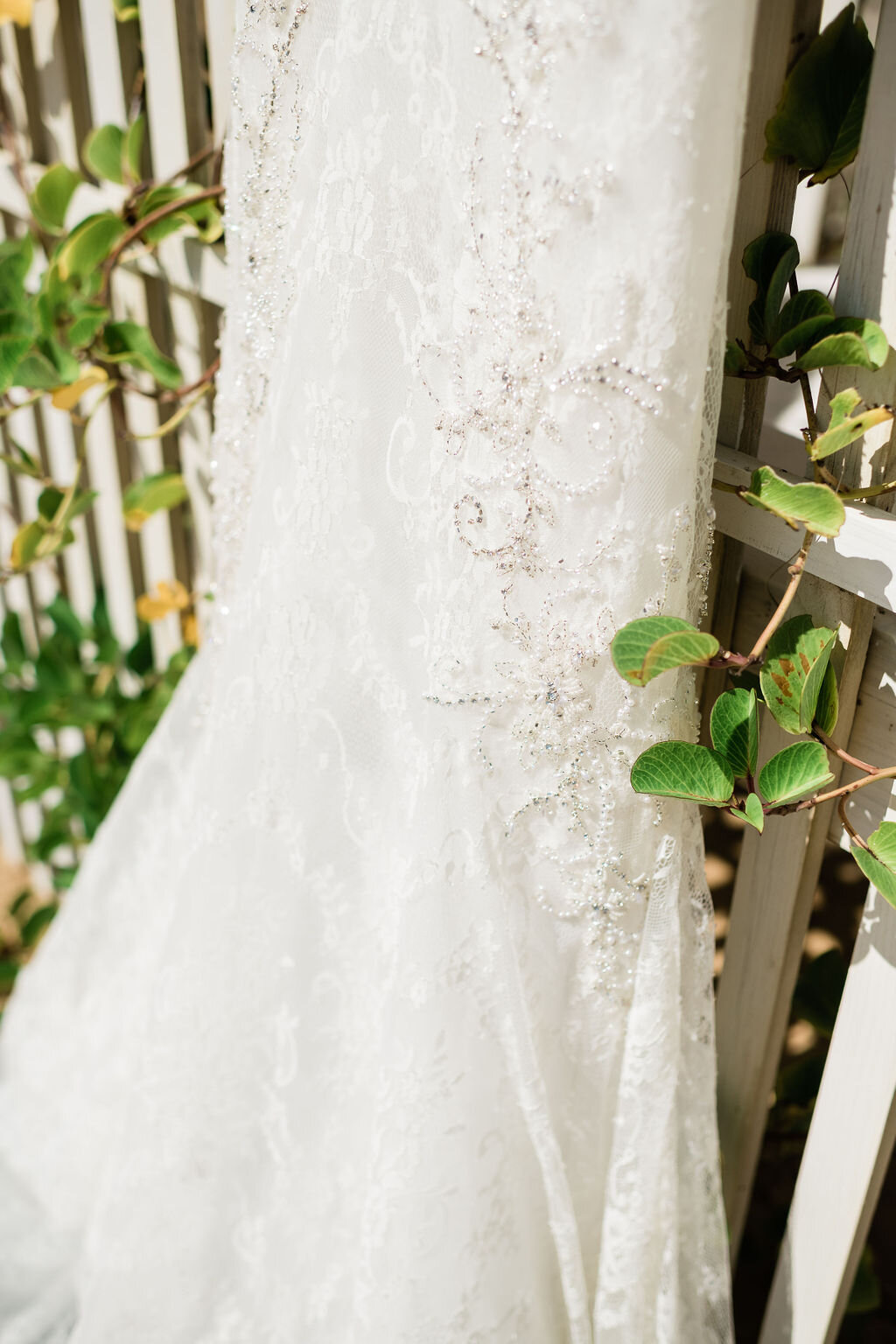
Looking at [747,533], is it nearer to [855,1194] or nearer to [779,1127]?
[855,1194]

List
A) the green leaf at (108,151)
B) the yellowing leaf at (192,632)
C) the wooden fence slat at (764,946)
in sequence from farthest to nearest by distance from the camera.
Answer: the yellowing leaf at (192,632), the green leaf at (108,151), the wooden fence slat at (764,946)

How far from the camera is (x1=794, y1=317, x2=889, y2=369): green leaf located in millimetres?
547

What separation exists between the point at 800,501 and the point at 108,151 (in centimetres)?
89

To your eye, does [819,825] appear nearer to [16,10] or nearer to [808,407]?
[808,407]

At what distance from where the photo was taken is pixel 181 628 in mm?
1476

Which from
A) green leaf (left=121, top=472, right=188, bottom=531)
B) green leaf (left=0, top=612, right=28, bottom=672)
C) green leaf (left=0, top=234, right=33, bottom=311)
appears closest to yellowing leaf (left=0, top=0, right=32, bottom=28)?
green leaf (left=0, top=234, right=33, bottom=311)

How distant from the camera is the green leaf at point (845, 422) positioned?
539mm

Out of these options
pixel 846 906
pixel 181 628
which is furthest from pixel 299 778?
pixel 846 906

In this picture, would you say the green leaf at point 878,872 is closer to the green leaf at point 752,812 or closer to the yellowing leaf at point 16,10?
the green leaf at point 752,812

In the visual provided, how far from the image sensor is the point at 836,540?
2.01ft

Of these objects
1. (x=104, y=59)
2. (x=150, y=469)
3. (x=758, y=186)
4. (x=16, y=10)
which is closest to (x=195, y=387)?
(x=150, y=469)

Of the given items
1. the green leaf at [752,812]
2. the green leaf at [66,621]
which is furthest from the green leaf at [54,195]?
the green leaf at [752,812]

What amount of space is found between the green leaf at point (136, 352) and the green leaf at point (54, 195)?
121mm

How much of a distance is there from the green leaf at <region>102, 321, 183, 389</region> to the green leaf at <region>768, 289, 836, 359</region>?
720 mm
